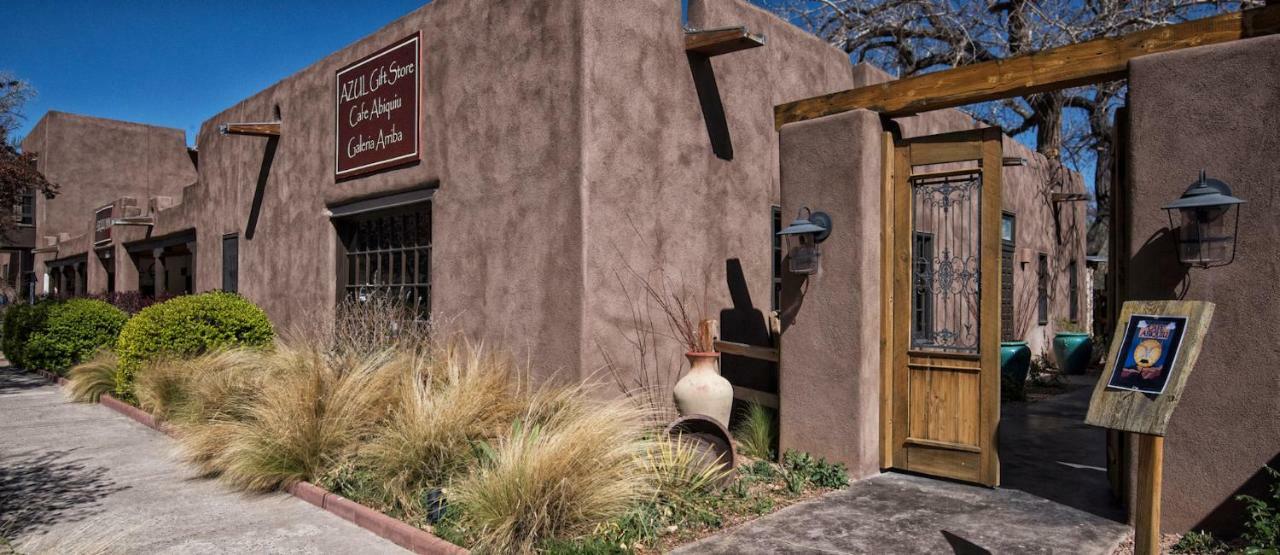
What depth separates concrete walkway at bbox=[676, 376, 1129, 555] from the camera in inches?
176

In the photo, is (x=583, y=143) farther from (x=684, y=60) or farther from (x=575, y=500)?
(x=575, y=500)

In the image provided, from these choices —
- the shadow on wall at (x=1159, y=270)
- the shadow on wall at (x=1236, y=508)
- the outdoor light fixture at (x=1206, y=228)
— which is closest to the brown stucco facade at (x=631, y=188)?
the shadow on wall at (x=1159, y=270)

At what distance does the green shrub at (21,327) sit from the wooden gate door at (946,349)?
13.6 m

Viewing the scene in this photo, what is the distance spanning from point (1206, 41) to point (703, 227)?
168 inches

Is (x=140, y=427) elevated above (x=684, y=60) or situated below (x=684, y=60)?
below

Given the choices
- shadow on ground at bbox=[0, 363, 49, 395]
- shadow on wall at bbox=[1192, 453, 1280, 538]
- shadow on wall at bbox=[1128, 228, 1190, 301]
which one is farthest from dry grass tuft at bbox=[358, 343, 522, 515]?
shadow on ground at bbox=[0, 363, 49, 395]

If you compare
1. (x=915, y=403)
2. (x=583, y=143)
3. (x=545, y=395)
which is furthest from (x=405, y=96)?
(x=915, y=403)

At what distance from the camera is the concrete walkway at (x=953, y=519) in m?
4.47

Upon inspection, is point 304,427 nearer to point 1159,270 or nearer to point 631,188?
point 631,188

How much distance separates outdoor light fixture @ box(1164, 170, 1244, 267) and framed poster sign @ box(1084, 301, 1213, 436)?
3.33 feet

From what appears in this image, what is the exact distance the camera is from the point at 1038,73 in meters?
5.22

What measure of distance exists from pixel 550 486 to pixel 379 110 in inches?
247

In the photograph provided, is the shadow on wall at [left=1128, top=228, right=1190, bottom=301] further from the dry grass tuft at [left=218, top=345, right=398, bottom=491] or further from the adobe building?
the dry grass tuft at [left=218, top=345, right=398, bottom=491]

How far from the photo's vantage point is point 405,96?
8.86m
